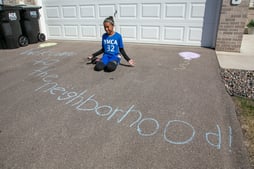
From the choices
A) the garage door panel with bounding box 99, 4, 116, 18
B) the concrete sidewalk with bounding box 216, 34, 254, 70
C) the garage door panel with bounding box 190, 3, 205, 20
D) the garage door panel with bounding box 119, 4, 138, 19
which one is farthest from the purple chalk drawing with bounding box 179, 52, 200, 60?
the garage door panel with bounding box 99, 4, 116, 18

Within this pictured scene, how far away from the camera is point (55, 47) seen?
6.49 metres

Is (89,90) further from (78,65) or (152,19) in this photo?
(152,19)

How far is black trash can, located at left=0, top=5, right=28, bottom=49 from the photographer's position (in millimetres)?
5914

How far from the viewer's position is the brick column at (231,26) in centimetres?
505

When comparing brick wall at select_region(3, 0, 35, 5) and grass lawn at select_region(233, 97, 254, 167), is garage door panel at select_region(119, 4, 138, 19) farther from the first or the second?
grass lawn at select_region(233, 97, 254, 167)

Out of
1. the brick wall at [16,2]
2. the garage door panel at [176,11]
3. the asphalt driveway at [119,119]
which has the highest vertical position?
the brick wall at [16,2]

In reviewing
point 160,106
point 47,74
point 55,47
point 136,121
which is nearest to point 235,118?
point 160,106

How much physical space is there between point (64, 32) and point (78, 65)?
353 cm

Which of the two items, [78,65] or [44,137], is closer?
[44,137]

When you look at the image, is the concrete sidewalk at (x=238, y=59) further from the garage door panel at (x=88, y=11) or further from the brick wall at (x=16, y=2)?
the brick wall at (x=16, y=2)

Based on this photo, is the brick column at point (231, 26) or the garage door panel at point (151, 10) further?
the garage door panel at point (151, 10)

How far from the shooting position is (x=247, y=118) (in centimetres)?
239

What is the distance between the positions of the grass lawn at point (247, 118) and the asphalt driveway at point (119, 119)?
8 cm

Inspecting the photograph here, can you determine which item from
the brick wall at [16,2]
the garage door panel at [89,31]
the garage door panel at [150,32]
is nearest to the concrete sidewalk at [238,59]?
the garage door panel at [150,32]
